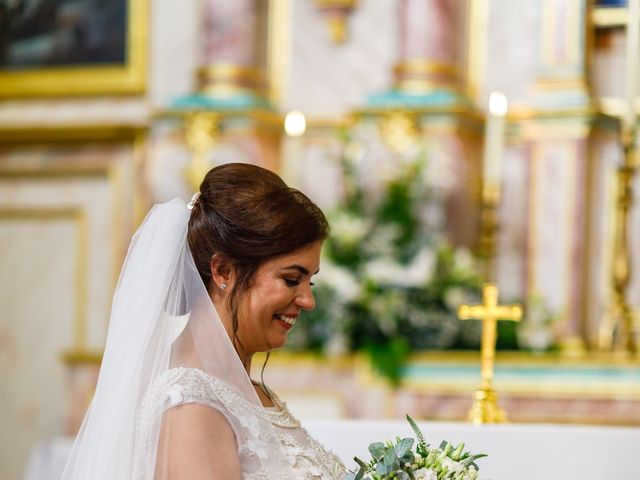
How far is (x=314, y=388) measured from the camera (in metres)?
6.57

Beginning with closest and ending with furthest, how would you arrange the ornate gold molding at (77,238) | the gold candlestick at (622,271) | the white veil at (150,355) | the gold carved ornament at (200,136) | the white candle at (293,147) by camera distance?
the white veil at (150,355) → the white candle at (293,147) → the gold candlestick at (622,271) → the gold carved ornament at (200,136) → the ornate gold molding at (77,238)

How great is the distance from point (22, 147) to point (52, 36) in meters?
0.72

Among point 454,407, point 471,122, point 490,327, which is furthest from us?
point 471,122

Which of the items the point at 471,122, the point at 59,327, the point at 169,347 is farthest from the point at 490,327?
the point at 59,327

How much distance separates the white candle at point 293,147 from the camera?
6418 millimetres

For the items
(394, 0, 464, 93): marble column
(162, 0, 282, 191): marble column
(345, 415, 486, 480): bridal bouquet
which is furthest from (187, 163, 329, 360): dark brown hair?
(162, 0, 282, 191): marble column

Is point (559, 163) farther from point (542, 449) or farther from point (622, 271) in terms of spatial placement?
point (542, 449)

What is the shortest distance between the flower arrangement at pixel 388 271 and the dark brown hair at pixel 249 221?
3166mm

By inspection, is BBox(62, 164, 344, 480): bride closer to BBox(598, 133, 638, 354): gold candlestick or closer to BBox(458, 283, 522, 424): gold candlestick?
BBox(458, 283, 522, 424): gold candlestick

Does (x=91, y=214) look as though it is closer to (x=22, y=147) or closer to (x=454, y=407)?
(x=22, y=147)

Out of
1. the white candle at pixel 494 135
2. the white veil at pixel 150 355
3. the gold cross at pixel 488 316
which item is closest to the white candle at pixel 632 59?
the white candle at pixel 494 135

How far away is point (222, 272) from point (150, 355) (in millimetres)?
262

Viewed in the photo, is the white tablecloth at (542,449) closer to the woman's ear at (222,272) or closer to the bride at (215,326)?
the bride at (215,326)

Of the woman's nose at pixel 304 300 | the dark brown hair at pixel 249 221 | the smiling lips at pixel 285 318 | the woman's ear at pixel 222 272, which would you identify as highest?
the dark brown hair at pixel 249 221
